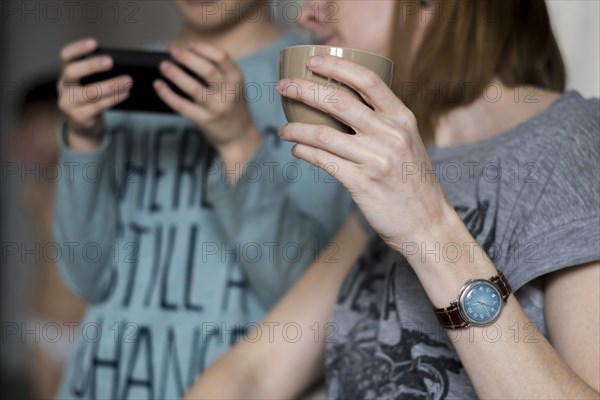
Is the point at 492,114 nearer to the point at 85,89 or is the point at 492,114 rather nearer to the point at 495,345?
the point at 495,345

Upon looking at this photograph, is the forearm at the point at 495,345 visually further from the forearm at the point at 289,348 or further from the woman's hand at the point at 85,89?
the woman's hand at the point at 85,89

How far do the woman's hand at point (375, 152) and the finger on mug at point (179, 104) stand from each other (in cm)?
45

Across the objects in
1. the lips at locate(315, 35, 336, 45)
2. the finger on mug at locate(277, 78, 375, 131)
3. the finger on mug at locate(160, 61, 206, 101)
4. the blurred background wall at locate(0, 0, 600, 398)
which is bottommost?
the blurred background wall at locate(0, 0, 600, 398)

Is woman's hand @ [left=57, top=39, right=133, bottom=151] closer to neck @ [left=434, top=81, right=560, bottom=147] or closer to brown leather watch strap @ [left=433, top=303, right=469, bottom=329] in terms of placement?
neck @ [left=434, top=81, right=560, bottom=147]

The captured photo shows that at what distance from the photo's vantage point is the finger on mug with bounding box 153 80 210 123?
110 centimetres

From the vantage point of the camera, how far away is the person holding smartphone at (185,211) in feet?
3.67

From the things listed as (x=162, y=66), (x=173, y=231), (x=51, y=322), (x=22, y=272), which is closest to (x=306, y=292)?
(x=173, y=231)

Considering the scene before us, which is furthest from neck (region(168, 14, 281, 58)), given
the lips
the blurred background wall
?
the blurred background wall

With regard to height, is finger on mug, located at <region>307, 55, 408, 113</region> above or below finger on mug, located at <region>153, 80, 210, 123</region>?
above

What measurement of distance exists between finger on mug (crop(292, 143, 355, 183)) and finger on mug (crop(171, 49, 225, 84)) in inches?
18.0

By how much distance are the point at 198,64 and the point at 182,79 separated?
3cm

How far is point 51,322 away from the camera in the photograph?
5.94ft

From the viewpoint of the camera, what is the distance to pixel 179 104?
3.60 ft

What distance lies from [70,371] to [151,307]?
18 centimetres
